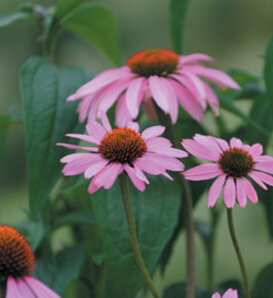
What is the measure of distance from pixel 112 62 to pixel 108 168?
0.31 metres

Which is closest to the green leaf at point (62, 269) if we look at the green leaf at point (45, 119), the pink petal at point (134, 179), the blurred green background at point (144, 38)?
the green leaf at point (45, 119)

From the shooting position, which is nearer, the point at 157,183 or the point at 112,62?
the point at 157,183

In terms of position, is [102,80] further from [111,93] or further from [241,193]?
[241,193]

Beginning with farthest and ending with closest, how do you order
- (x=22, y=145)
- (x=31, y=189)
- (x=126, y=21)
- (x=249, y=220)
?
(x=126, y=21) < (x=22, y=145) < (x=249, y=220) < (x=31, y=189)

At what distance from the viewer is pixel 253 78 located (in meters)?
0.53

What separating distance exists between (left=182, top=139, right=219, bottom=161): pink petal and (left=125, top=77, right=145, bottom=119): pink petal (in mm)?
70

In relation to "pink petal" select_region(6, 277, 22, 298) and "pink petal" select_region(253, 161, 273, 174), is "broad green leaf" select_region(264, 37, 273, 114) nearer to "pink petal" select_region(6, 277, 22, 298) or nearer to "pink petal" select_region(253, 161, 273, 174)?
"pink petal" select_region(253, 161, 273, 174)

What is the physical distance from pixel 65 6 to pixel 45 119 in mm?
122

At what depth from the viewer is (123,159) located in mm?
276

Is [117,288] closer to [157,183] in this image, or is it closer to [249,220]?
[157,183]

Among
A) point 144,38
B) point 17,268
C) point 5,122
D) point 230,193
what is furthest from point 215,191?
point 144,38

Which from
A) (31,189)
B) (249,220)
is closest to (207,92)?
(31,189)

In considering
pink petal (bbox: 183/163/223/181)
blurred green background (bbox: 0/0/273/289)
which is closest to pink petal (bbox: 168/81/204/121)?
pink petal (bbox: 183/163/223/181)

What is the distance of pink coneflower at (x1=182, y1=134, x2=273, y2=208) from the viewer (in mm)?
280
